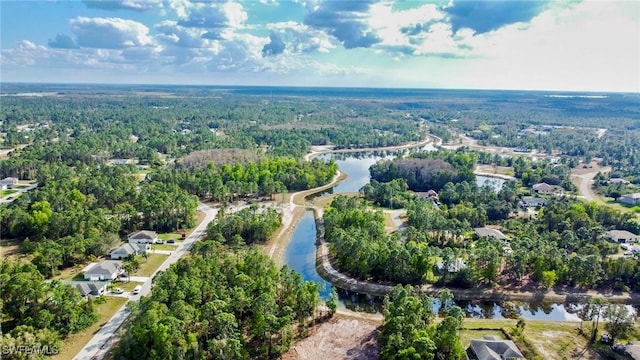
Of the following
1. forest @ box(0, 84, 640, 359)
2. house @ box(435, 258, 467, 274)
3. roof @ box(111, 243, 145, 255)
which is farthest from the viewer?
roof @ box(111, 243, 145, 255)

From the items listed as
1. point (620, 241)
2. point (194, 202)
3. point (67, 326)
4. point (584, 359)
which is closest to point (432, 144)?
point (620, 241)

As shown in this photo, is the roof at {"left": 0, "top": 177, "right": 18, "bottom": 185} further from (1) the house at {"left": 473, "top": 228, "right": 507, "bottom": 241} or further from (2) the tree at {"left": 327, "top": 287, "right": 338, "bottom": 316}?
(1) the house at {"left": 473, "top": 228, "right": 507, "bottom": 241}

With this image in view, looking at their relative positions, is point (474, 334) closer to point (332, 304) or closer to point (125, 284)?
point (332, 304)

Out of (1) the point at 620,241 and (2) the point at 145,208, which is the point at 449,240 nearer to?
(1) the point at 620,241

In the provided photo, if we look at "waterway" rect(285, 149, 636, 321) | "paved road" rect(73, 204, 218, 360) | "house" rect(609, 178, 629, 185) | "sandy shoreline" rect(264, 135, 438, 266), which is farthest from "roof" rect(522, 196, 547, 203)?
"paved road" rect(73, 204, 218, 360)

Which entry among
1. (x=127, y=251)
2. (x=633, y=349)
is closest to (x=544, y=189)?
(x=633, y=349)
